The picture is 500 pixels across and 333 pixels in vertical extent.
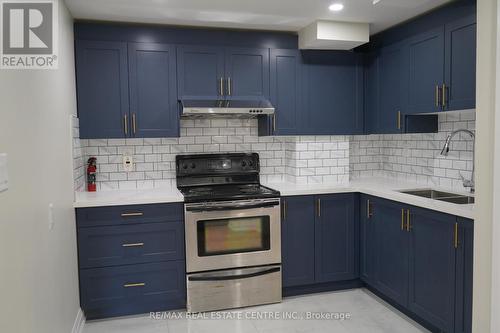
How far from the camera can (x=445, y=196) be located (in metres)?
3.40

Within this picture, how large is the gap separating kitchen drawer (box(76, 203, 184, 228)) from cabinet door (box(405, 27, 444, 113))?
207 cm

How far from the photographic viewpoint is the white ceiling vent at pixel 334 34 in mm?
3510

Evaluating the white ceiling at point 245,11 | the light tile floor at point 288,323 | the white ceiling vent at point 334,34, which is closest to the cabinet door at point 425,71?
the white ceiling at point 245,11

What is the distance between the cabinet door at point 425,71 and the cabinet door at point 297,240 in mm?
1172

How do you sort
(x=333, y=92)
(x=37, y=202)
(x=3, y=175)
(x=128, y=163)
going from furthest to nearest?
(x=333, y=92) → (x=128, y=163) → (x=37, y=202) → (x=3, y=175)

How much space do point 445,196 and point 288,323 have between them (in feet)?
5.33

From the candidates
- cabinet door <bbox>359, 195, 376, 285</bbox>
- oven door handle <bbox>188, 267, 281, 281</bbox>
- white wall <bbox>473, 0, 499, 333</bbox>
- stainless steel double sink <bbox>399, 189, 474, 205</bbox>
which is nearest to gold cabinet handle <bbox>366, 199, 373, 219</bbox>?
cabinet door <bbox>359, 195, 376, 285</bbox>

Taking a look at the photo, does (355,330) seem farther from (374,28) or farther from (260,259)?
(374,28)

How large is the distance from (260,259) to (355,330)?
0.92m

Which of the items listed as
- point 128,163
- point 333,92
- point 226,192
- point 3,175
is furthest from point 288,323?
point 3,175

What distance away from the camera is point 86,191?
143 inches

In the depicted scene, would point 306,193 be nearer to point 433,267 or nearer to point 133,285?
point 433,267

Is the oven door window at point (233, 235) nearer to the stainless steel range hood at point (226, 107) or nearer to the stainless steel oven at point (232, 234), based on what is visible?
the stainless steel oven at point (232, 234)

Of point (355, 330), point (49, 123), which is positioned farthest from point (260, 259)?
point (49, 123)
